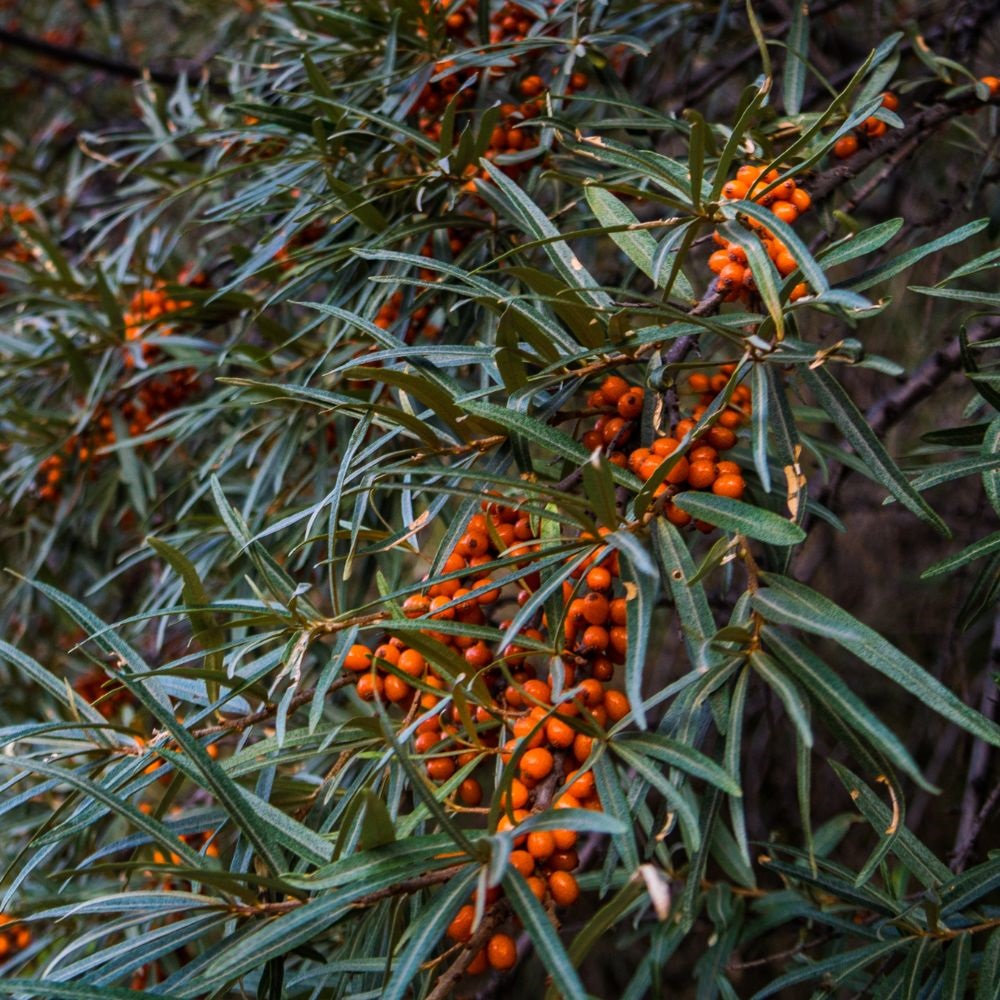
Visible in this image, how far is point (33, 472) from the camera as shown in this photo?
4.59ft

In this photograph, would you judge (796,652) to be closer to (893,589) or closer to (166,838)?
(166,838)

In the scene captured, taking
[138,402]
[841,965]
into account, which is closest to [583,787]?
[841,965]

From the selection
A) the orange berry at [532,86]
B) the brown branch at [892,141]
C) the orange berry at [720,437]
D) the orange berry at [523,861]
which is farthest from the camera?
the orange berry at [532,86]

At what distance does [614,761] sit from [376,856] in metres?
0.18

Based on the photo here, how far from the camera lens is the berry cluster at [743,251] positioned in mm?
709

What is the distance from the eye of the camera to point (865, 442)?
0.65 metres

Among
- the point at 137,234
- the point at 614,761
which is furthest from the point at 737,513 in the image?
the point at 137,234

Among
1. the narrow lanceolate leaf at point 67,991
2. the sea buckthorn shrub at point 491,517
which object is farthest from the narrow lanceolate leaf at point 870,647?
the narrow lanceolate leaf at point 67,991

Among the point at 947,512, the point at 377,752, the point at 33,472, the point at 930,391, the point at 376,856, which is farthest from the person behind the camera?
the point at 947,512

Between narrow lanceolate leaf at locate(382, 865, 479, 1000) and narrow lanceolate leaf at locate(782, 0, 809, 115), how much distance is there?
809 mm

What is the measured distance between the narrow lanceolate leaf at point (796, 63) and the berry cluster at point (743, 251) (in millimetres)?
271

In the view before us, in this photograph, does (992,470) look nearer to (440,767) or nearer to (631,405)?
(631,405)

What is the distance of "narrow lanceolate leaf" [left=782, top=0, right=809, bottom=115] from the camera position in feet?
3.24

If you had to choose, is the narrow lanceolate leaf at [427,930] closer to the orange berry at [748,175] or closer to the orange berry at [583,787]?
the orange berry at [583,787]
